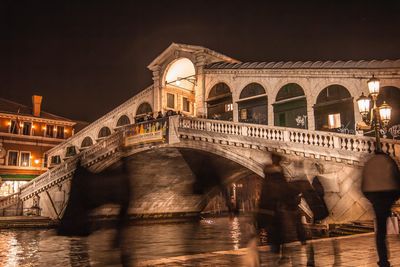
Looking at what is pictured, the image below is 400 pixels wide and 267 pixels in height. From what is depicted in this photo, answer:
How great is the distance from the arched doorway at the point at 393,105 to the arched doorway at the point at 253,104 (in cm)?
735

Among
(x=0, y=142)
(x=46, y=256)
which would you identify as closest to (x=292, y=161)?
(x=46, y=256)

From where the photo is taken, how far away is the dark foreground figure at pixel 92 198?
Result: 6.64 metres

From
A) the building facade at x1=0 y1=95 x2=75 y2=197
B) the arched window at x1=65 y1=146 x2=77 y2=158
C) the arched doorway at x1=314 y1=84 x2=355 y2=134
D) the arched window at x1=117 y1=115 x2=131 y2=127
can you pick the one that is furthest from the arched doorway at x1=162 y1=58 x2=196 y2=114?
the building facade at x1=0 y1=95 x2=75 y2=197

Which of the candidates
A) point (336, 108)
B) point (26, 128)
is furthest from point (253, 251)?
point (26, 128)

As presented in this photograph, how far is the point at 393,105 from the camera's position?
55.2ft

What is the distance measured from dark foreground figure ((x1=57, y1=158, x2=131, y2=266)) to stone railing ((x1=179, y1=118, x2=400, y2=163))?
10.3m

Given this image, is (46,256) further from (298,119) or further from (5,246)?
(298,119)

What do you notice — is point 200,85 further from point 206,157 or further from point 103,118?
point 103,118

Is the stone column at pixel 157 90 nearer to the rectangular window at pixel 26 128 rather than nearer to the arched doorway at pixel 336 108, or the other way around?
the arched doorway at pixel 336 108

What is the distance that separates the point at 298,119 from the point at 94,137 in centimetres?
2032

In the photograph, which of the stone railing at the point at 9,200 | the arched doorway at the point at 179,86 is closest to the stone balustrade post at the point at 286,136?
the arched doorway at the point at 179,86

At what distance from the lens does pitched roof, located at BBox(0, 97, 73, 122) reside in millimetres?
38219

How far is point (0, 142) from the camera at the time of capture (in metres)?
36.1

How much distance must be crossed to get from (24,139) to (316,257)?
36514 millimetres
